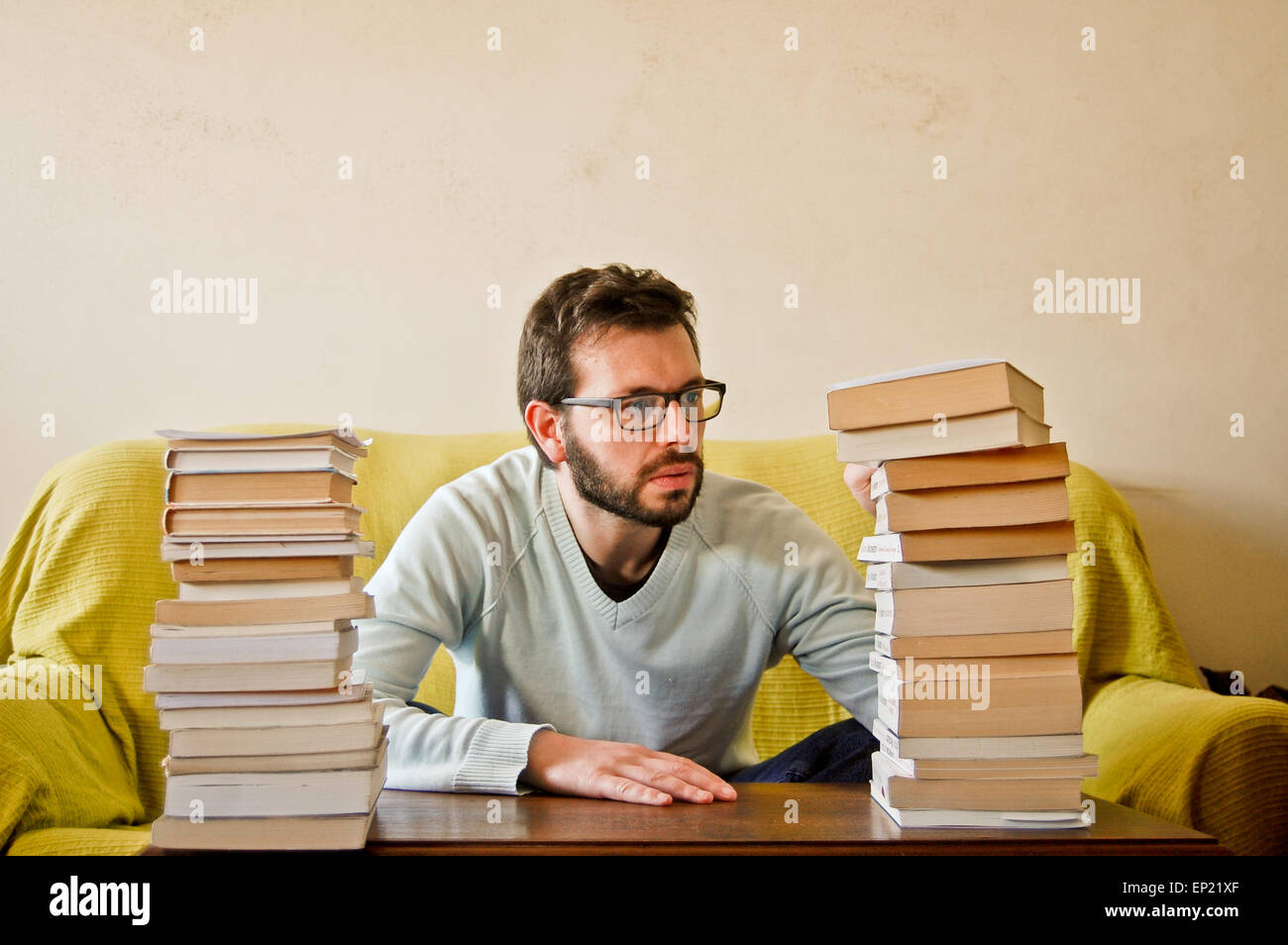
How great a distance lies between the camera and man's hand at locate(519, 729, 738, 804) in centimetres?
123

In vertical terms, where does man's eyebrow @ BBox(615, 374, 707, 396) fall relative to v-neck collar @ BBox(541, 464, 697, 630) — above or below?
above

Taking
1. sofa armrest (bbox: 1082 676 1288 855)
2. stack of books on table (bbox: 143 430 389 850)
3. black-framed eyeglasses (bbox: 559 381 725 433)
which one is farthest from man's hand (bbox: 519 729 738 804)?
sofa armrest (bbox: 1082 676 1288 855)

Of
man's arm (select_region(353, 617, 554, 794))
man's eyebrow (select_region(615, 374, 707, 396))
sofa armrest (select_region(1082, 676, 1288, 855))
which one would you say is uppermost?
man's eyebrow (select_region(615, 374, 707, 396))

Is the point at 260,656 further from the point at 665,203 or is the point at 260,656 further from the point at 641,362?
the point at 665,203

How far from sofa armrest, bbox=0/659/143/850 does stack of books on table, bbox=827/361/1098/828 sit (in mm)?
1107

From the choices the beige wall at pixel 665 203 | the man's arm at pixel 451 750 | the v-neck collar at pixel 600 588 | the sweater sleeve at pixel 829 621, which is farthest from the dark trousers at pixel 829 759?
the beige wall at pixel 665 203

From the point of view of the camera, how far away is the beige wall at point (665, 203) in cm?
A: 244

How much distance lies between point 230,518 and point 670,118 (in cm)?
173

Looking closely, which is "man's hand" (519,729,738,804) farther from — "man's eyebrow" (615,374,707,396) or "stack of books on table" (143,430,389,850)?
"man's eyebrow" (615,374,707,396)
